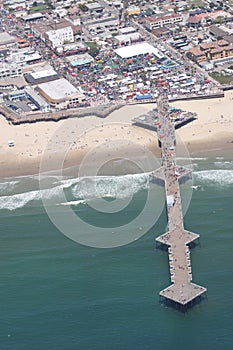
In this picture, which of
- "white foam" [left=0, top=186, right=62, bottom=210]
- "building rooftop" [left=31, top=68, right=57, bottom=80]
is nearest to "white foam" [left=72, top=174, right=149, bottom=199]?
"white foam" [left=0, top=186, right=62, bottom=210]

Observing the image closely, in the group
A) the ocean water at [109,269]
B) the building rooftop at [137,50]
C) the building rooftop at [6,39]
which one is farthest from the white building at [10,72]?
the ocean water at [109,269]

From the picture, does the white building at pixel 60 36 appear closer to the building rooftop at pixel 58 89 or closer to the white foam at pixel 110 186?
the building rooftop at pixel 58 89

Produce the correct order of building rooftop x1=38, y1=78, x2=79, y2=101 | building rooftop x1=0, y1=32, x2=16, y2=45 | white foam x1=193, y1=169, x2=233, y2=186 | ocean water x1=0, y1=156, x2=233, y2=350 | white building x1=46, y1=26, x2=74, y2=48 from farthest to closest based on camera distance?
building rooftop x1=0, y1=32, x2=16, y2=45 → white building x1=46, y1=26, x2=74, y2=48 → building rooftop x1=38, y1=78, x2=79, y2=101 → white foam x1=193, y1=169, x2=233, y2=186 → ocean water x1=0, y1=156, x2=233, y2=350

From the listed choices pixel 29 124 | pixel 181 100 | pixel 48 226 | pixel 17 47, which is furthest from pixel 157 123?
pixel 17 47

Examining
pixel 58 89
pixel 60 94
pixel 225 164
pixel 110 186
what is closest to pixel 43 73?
pixel 58 89

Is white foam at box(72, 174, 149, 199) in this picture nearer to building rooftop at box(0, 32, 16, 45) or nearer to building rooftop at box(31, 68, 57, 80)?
building rooftop at box(31, 68, 57, 80)

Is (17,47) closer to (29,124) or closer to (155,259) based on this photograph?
(29,124)
